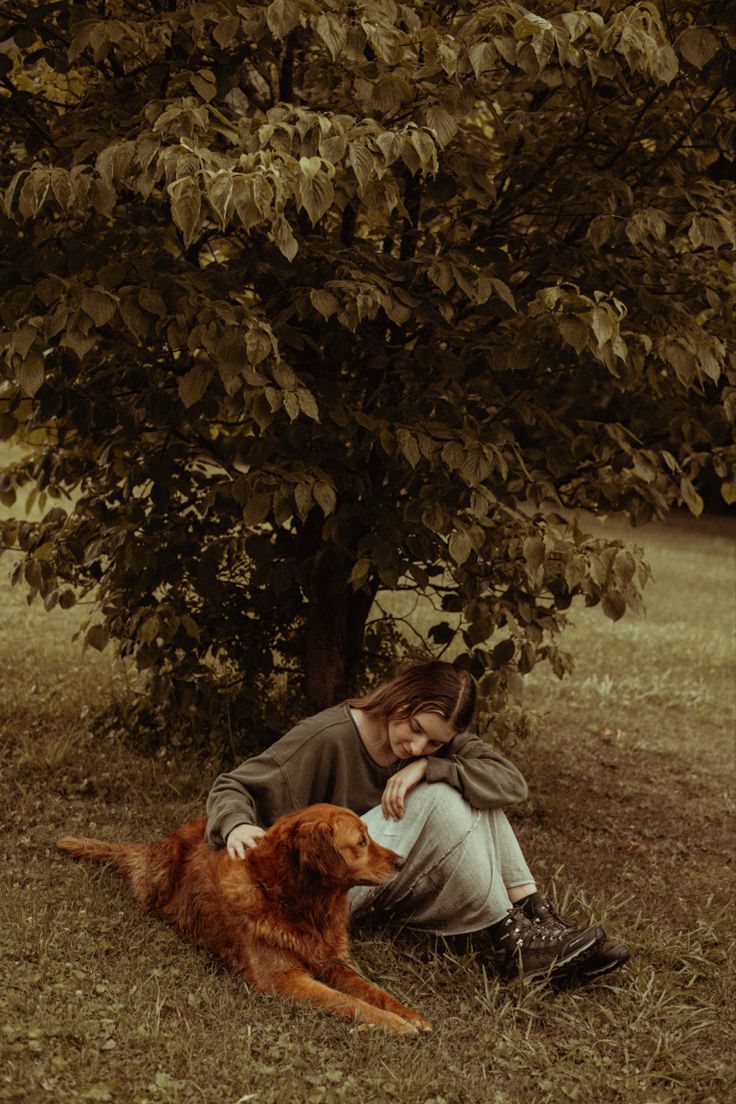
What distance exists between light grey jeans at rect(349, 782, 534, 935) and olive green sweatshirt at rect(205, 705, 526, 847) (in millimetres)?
76

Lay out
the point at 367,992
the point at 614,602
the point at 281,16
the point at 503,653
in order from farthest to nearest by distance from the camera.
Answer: the point at 503,653 → the point at 614,602 → the point at 367,992 → the point at 281,16

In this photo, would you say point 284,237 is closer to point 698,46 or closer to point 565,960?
point 698,46

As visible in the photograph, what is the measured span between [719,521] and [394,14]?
84.1 feet

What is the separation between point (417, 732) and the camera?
376 cm

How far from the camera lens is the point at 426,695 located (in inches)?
148

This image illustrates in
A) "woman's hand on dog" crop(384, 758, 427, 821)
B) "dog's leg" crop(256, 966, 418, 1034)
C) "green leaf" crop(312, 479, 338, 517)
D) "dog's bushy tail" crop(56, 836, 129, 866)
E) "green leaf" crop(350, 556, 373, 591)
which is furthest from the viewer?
"green leaf" crop(350, 556, 373, 591)

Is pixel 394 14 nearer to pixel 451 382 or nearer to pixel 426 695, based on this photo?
pixel 451 382

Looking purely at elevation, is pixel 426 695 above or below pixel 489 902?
above

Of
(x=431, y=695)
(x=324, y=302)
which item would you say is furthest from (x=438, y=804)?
(x=324, y=302)

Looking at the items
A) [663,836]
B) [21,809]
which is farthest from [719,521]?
[21,809]

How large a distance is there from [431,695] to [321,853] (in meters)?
0.72

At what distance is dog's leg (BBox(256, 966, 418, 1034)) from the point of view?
322cm

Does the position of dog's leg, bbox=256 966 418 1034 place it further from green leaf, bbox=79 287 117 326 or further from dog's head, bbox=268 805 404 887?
green leaf, bbox=79 287 117 326

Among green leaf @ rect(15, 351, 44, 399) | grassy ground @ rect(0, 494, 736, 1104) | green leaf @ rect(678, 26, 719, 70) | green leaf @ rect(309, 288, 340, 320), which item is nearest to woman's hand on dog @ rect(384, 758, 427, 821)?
grassy ground @ rect(0, 494, 736, 1104)
